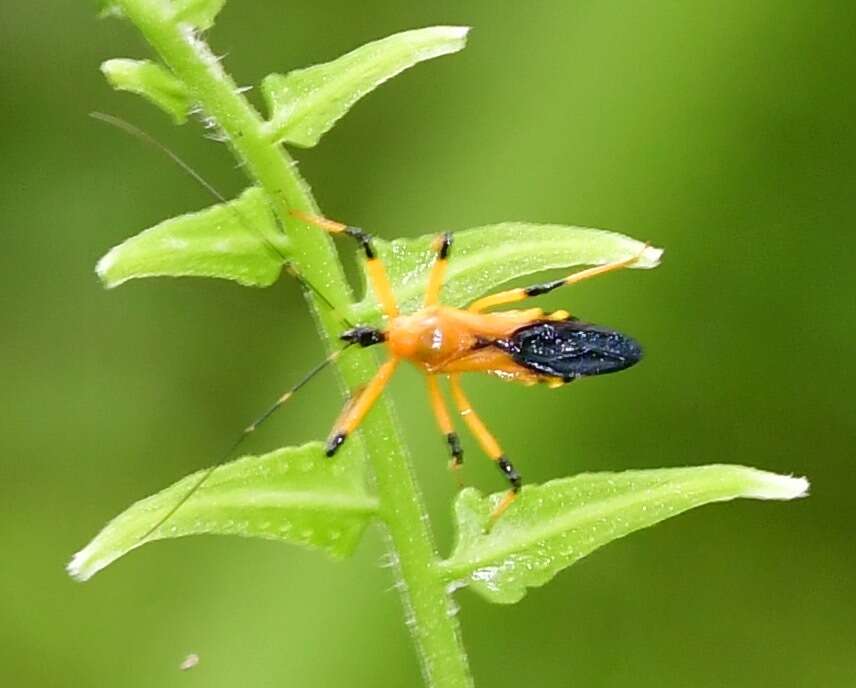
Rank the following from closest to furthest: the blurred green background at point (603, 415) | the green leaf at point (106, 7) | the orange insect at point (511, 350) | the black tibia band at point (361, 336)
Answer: the green leaf at point (106, 7) < the black tibia band at point (361, 336) < the orange insect at point (511, 350) < the blurred green background at point (603, 415)

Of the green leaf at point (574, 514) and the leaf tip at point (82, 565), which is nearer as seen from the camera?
the leaf tip at point (82, 565)

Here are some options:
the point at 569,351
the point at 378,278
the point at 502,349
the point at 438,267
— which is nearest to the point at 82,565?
the point at 378,278

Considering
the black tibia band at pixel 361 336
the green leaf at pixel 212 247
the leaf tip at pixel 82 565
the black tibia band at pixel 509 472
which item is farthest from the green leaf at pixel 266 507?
the black tibia band at pixel 509 472

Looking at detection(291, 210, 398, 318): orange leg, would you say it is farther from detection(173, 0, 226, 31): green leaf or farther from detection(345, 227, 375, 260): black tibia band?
detection(173, 0, 226, 31): green leaf

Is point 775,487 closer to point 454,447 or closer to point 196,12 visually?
point 454,447

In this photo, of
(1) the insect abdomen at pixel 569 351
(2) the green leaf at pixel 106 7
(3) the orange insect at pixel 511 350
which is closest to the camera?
(2) the green leaf at pixel 106 7

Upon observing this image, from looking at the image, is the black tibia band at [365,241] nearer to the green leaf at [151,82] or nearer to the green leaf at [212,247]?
the green leaf at [212,247]
